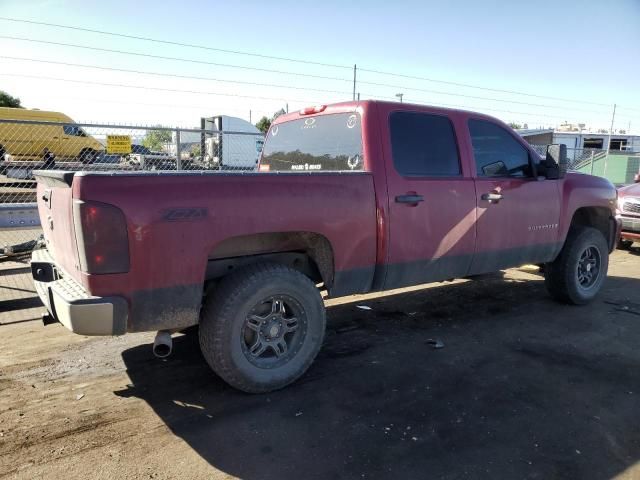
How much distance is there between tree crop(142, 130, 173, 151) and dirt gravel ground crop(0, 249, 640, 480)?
228 inches

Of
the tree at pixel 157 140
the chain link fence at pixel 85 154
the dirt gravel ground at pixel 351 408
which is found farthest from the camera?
the tree at pixel 157 140

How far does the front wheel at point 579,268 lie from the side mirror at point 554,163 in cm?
95

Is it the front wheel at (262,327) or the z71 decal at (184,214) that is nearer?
the z71 decal at (184,214)

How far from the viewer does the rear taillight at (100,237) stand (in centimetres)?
262

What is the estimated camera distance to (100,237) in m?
2.66

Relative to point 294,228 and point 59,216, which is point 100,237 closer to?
point 59,216

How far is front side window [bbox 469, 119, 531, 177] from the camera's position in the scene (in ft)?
14.9

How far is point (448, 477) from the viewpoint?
2516 millimetres

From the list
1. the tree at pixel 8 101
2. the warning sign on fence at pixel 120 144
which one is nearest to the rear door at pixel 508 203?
the warning sign on fence at pixel 120 144

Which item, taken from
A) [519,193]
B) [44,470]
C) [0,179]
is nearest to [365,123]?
[519,193]

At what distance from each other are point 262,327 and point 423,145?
2.08 metres

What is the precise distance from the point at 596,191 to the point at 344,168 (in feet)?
11.1

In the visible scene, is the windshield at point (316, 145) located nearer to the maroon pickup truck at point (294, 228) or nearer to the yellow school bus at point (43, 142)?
the maroon pickup truck at point (294, 228)

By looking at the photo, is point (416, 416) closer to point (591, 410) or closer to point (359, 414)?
point (359, 414)
